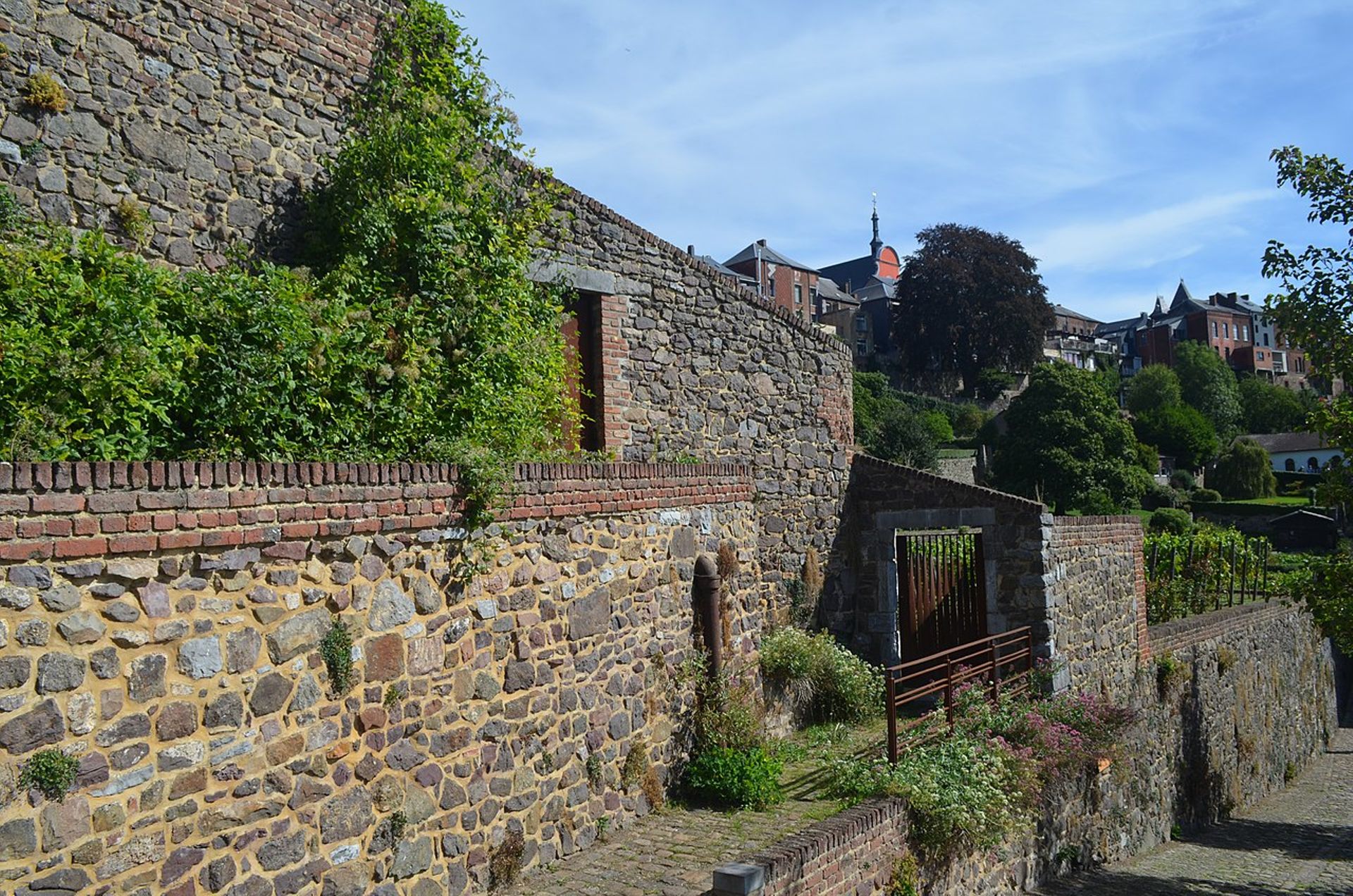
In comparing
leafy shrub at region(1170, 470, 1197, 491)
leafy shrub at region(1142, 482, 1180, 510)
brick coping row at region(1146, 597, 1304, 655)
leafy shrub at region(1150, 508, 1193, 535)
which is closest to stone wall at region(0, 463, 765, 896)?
brick coping row at region(1146, 597, 1304, 655)

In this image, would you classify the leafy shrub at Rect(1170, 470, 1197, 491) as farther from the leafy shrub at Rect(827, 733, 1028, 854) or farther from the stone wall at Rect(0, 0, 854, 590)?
the leafy shrub at Rect(827, 733, 1028, 854)

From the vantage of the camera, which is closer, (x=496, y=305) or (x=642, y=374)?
(x=496, y=305)

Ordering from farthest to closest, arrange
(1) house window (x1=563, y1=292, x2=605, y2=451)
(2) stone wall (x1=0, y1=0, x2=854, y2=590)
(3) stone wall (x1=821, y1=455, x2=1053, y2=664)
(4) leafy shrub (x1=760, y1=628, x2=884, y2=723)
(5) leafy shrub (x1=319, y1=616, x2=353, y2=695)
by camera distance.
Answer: (3) stone wall (x1=821, y1=455, x2=1053, y2=664) → (1) house window (x1=563, y1=292, x2=605, y2=451) → (4) leafy shrub (x1=760, y1=628, x2=884, y2=723) → (2) stone wall (x1=0, y1=0, x2=854, y2=590) → (5) leafy shrub (x1=319, y1=616, x2=353, y2=695)

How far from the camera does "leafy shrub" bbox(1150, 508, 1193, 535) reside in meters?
41.3

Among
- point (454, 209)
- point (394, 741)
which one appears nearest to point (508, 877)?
point (394, 741)

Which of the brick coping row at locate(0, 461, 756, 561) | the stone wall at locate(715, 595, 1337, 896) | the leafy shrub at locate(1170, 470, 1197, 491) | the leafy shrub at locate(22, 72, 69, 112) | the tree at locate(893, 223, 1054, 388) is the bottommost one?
the stone wall at locate(715, 595, 1337, 896)

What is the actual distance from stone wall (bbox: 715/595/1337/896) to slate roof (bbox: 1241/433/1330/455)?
1946 inches

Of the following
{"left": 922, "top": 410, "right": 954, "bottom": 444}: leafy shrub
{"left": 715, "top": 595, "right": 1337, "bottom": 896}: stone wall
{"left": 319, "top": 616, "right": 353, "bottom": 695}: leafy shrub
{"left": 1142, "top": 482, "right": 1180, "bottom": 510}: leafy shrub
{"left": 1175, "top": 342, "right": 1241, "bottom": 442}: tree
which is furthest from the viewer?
{"left": 1175, "top": 342, "right": 1241, "bottom": 442}: tree

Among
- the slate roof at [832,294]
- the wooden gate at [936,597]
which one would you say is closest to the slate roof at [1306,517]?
the slate roof at [832,294]

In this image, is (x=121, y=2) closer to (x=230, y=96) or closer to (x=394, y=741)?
(x=230, y=96)

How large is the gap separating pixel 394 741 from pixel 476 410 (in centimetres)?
289

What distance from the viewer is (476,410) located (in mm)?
8023

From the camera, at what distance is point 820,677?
11.4 metres

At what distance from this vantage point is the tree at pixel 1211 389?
232 feet
